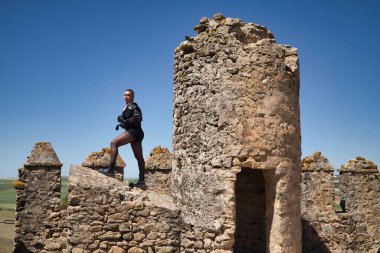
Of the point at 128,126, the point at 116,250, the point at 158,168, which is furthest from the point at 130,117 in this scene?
the point at 158,168

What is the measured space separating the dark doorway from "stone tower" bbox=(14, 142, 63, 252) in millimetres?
5545

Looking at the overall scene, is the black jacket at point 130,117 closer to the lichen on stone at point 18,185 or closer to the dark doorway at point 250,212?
the dark doorway at point 250,212

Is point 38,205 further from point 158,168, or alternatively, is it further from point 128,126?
point 128,126

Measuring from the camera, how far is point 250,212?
28.6 feet

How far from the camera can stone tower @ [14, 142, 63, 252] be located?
1056cm

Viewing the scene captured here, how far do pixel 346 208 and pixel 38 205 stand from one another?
1116 centimetres

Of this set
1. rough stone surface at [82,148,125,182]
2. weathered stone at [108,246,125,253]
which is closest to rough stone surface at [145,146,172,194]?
rough stone surface at [82,148,125,182]

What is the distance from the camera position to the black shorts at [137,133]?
759 centimetres

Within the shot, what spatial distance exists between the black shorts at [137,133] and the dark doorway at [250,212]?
2637mm

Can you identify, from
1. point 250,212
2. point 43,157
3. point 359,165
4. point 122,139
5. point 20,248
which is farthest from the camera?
point 359,165

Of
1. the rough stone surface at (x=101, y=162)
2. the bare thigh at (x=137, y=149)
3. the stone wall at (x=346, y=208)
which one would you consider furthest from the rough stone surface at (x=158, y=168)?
the bare thigh at (x=137, y=149)

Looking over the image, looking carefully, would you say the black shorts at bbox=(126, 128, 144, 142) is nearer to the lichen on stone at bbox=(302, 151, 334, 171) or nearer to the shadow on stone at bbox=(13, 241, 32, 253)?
the shadow on stone at bbox=(13, 241, 32, 253)

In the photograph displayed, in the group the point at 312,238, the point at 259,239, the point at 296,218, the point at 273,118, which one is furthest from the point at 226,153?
the point at 312,238

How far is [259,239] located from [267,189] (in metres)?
2.33
